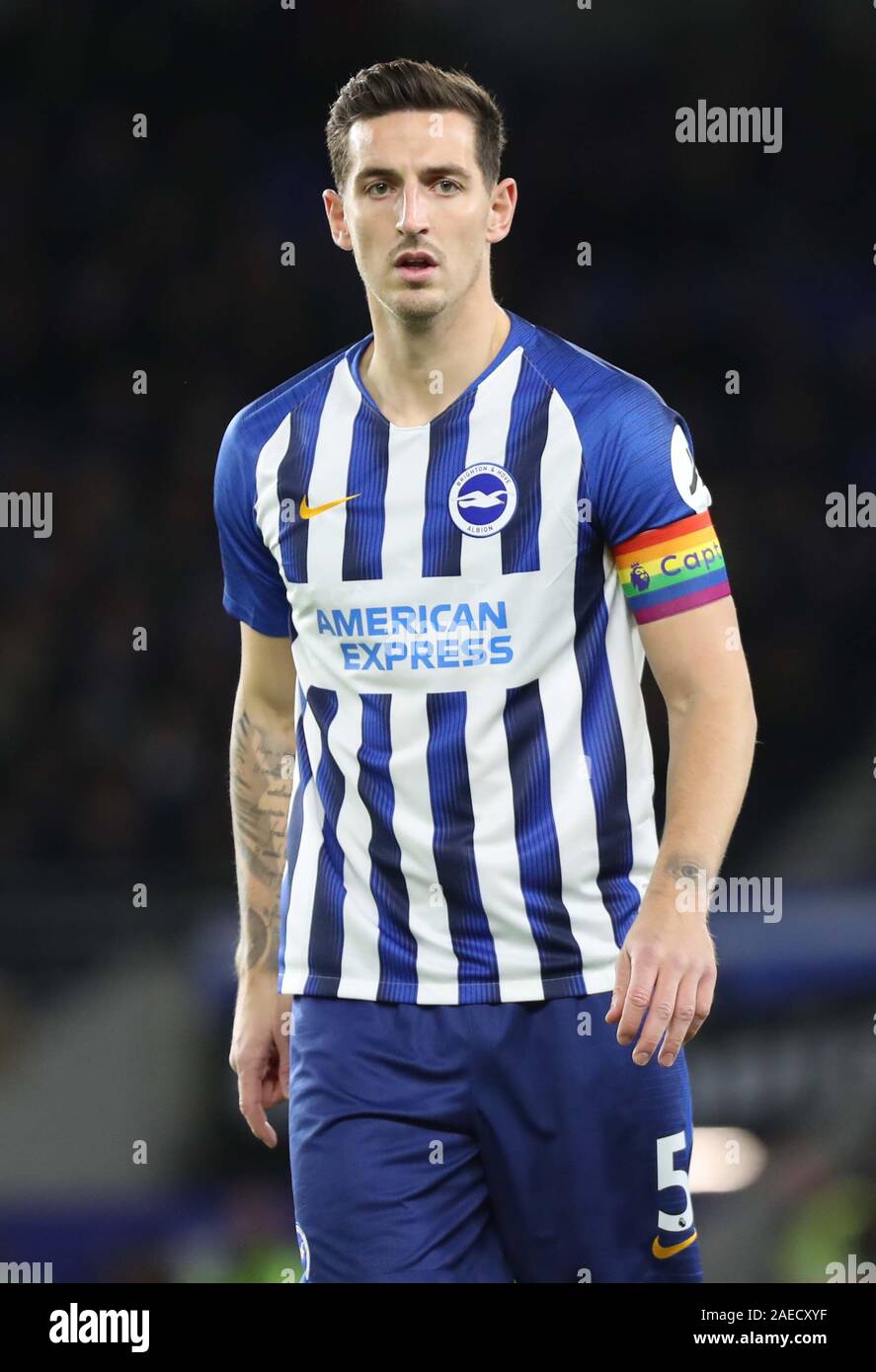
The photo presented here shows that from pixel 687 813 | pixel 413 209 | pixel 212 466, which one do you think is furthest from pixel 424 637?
pixel 212 466

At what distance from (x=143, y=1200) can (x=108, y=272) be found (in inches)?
141

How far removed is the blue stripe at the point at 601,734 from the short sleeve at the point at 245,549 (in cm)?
50

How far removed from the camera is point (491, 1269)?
2.60m

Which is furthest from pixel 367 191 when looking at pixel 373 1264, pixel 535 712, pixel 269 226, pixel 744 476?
pixel 269 226

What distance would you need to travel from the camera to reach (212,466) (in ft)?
21.9

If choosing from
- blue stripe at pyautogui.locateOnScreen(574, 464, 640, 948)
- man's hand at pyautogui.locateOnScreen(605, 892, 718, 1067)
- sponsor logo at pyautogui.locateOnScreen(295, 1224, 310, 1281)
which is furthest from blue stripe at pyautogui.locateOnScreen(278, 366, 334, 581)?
sponsor logo at pyautogui.locateOnScreen(295, 1224, 310, 1281)

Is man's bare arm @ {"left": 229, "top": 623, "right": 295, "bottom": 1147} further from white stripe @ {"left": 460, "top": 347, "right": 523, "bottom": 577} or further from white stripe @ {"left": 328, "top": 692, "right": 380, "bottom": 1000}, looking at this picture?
white stripe @ {"left": 460, "top": 347, "right": 523, "bottom": 577}

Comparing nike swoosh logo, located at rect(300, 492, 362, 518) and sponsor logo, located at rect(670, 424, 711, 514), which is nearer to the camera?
sponsor logo, located at rect(670, 424, 711, 514)

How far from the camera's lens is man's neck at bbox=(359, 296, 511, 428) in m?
2.70

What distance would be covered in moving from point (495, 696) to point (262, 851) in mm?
559

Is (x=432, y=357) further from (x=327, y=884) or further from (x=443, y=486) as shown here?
(x=327, y=884)

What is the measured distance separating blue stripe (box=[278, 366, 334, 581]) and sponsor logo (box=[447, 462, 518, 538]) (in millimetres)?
237
